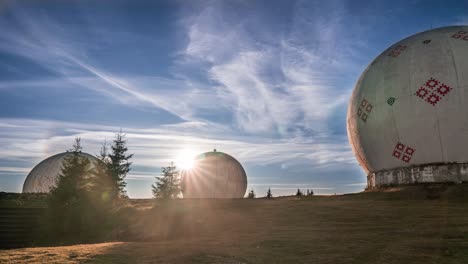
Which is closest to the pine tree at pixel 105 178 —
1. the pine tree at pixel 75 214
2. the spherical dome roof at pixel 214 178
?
the pine tree at pixel 75 214

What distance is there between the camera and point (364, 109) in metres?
29.8

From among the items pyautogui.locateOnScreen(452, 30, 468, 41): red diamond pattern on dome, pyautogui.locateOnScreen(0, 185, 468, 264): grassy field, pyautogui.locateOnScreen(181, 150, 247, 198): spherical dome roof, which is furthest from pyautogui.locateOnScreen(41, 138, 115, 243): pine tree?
pyautogui.locateOnScreen(452, 30, 468, 41): red diamond pattern on dome

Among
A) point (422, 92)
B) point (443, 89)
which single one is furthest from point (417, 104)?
point (443, 89)

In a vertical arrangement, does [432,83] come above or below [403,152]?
above

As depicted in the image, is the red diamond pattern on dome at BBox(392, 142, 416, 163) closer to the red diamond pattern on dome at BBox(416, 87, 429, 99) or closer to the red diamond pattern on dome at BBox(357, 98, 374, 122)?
the red diamond pattern on dome at BBox(357, 98, 374, 122)

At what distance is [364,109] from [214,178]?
26.7 m

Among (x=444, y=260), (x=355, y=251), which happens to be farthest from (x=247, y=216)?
(x=444, y=260)

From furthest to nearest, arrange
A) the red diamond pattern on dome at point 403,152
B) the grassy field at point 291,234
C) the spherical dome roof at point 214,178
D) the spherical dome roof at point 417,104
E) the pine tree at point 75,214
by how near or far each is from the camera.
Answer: the spherical dome roof at point 214,178 → the red diamond pattern on dome at point 403,152 → the spherical dome roof at point 417,104 → the pine tree at point 75,214 → the grassy field at point 291,234

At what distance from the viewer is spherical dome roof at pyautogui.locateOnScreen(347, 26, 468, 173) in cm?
2506

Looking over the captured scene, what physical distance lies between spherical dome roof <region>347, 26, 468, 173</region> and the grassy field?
3.32m

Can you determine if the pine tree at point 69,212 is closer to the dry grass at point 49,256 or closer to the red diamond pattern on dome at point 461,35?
the dry grass at point 49,256

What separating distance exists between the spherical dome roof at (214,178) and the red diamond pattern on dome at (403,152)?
27.8 m

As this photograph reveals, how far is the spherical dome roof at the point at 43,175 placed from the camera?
171 ft

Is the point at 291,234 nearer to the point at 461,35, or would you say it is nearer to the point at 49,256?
the point at 49,256
